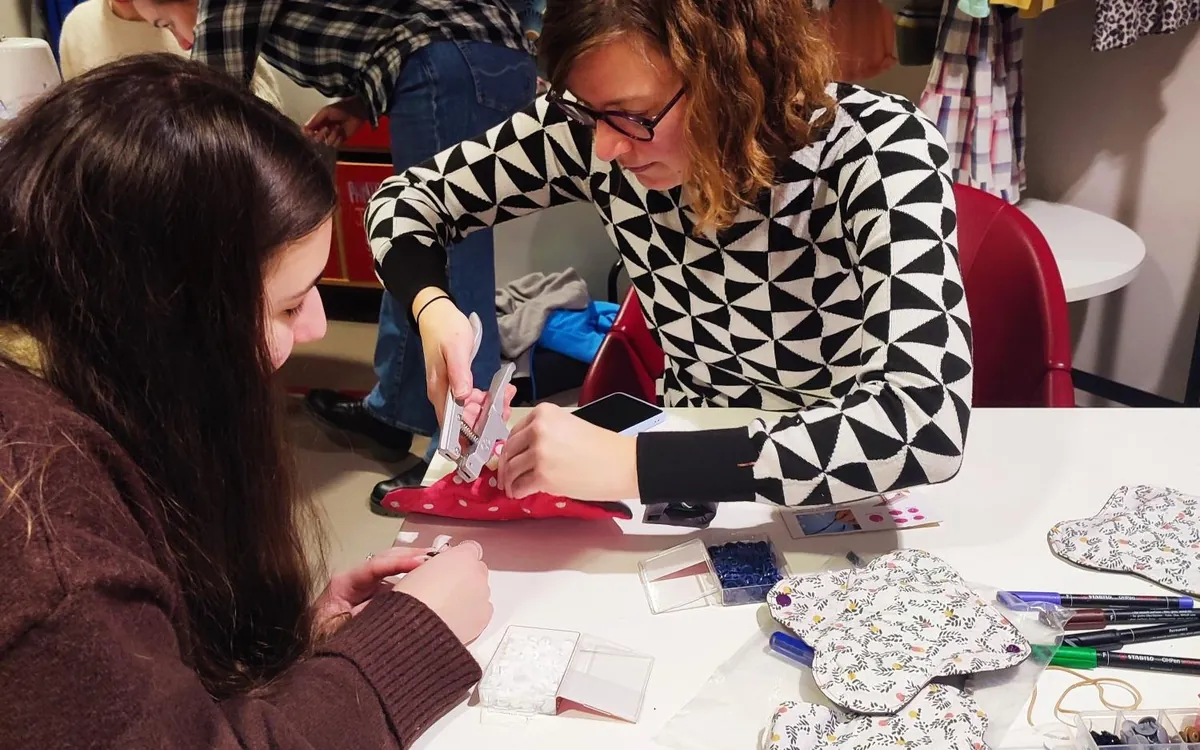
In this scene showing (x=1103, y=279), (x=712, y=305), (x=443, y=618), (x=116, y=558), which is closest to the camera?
(x=116, y=558)

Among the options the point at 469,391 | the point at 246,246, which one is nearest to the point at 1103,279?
the point at 469,391

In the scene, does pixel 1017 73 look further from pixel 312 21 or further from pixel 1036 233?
pixel 312 21

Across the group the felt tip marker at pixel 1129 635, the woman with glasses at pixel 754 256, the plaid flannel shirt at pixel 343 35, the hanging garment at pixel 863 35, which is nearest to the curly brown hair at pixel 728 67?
the woman with glasses at pixel 754 256

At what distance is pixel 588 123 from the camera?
1064 mm

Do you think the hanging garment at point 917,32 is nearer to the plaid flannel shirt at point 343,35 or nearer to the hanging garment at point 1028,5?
the hanging garment at point 1028,5

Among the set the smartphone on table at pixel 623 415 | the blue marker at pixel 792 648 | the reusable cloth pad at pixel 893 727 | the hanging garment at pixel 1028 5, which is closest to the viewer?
the reusable cloth pad at pixel 893 727

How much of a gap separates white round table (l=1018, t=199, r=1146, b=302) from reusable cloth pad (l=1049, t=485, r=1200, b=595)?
0.81 meters

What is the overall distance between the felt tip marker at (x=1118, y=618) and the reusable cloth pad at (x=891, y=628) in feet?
0.26

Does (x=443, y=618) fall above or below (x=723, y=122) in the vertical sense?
below

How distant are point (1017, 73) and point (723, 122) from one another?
4.56ft

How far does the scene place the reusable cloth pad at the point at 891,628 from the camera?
0.71 meters

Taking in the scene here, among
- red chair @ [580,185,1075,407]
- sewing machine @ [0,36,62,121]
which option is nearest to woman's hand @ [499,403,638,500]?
red chair @ [580,185,1075,407]

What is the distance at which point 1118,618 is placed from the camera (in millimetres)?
800

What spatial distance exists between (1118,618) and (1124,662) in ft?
0.18
